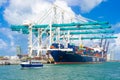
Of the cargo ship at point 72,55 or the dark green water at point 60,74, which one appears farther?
the cargo ship at point 72,55

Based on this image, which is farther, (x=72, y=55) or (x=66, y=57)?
(x=72, y=55)

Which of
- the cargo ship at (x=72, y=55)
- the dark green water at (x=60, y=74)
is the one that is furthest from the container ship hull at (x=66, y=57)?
the dark green water at (x=60, y=74)

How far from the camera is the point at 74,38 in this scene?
129750mm

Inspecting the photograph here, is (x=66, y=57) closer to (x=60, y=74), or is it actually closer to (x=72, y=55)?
(x=72, y=55)

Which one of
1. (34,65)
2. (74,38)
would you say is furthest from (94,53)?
(34,65)

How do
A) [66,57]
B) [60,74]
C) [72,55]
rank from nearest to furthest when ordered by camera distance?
[60,74] → [66,57] → [72,55]

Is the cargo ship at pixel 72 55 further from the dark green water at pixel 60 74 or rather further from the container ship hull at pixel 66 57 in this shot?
the dark green water at pixel 60 74

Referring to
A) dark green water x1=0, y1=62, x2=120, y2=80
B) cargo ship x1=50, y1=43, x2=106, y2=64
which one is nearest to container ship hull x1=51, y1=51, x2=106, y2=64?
cargo ship x1=50, y1=43, x2=106, y2=64

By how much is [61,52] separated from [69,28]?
930cm

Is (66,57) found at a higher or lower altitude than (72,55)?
lower

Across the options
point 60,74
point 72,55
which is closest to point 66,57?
point 72,55

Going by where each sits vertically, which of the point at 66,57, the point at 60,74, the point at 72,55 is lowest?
the point at 60,74

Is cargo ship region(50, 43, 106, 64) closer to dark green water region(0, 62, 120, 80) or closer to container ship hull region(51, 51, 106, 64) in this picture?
container ship hull region(51, 51, 106, 64)

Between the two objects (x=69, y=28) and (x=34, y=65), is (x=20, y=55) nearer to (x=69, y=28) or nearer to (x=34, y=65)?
(x=69, y=28)
